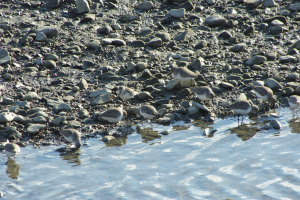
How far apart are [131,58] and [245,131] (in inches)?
184

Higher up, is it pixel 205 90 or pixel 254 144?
pixel 205 90

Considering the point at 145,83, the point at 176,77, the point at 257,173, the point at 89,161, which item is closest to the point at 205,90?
the point at 176,77

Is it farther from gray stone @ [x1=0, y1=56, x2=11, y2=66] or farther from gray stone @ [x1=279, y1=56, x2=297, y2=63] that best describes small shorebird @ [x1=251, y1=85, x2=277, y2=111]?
gray stone @ [x1=0, y1=56, x2=11, y2=66]

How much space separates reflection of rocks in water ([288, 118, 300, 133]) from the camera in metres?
9.41

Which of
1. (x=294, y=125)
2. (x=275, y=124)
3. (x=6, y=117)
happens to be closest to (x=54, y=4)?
(x=6, y=117)

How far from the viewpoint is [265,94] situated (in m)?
9.99

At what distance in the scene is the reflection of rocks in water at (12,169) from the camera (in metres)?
7.47

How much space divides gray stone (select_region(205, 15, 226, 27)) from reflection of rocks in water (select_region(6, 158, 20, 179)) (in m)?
9.34

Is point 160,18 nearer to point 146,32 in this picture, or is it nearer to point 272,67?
point 146,32

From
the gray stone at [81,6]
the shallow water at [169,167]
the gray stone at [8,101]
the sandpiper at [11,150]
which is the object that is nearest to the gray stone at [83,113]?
the shallow water at [169,167]

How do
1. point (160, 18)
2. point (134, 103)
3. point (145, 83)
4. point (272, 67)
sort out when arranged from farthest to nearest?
point (160, 18), point (272, 67), point (145, 83), point (134, 103)

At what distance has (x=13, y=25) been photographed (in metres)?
13.3

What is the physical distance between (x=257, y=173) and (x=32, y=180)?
4620 millimetres

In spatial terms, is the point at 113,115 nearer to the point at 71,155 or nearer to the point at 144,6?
the point at 71,155
